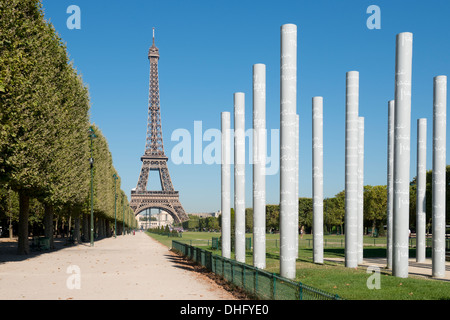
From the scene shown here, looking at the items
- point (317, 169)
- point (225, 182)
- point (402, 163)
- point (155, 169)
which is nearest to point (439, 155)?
point (402, 163)

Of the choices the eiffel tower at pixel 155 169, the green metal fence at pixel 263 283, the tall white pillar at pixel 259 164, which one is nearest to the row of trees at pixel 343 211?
the eiffel tower at pixel 155 169

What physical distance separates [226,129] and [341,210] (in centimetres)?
9132

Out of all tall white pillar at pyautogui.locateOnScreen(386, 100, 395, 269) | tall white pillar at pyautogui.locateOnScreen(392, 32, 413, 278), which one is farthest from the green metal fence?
tall white pillar at pyautogui.locateOnScreen(386, 100, 395, 269)

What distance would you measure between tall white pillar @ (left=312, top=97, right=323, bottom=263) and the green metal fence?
7.59 m

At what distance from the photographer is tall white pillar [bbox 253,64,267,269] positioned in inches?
828

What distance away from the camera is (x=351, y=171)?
23.0 metres

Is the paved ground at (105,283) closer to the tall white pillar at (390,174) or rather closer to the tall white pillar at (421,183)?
the tall white pillar at (390,174)

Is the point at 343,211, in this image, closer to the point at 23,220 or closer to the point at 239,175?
the point at 23,220

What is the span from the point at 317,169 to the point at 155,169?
401ft

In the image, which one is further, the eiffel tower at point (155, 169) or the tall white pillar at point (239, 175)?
the eiffel tower at point (155, 169)

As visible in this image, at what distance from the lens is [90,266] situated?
23.7 m

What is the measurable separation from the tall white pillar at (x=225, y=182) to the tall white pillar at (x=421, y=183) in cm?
1073

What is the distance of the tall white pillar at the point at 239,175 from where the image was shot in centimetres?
2400
